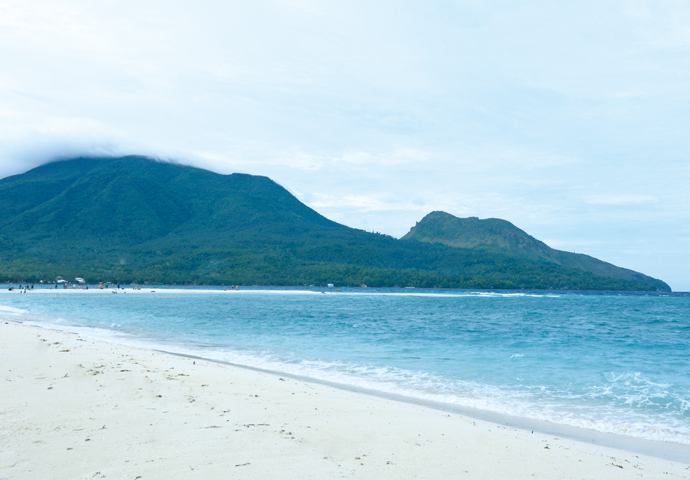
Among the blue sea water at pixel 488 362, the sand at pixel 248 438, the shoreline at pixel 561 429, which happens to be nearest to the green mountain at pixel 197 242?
the blue sea water at pixel 488 362

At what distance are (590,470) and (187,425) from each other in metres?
5.86

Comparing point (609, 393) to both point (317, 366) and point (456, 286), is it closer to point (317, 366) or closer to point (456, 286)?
point (317, 366)

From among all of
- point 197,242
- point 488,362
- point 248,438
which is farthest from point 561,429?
point 197,242

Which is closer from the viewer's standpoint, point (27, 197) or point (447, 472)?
point (447, 472)

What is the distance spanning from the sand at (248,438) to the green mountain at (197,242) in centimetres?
11091

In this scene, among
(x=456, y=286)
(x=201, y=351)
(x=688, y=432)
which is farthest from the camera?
(x=456, y=286)

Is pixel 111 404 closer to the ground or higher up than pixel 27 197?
closer to the ground

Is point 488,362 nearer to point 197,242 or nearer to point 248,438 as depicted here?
point 248,438

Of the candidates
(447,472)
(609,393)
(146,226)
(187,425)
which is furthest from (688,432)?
(146,226)

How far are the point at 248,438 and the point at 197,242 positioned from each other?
491ft

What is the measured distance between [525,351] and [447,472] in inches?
618

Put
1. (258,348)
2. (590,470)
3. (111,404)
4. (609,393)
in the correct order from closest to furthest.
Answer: (590,470)
(111,404)
(609,393)
(258,348)

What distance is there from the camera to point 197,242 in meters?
148

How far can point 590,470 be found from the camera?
243 inches
